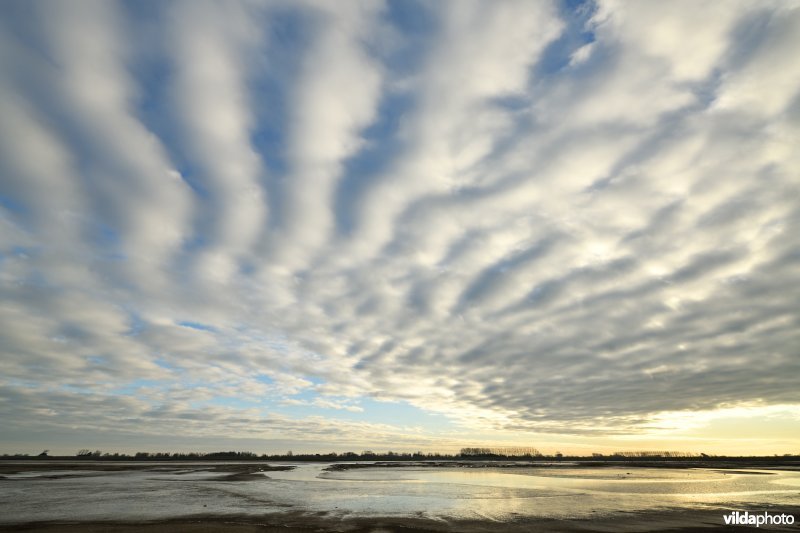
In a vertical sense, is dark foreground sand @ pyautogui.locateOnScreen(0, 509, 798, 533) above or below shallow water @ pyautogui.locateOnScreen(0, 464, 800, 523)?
below

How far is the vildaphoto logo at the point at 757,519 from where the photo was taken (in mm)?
26016

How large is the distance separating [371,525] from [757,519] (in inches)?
968

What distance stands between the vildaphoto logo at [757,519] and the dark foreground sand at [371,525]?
75cm

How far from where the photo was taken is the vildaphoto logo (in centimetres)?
2602

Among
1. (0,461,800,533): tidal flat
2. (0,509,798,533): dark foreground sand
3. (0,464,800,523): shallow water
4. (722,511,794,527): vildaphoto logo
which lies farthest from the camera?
(0,464,800,523): shallow water

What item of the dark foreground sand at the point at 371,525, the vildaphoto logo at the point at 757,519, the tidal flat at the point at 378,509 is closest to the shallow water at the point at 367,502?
the tidal flat at the point at 378,509

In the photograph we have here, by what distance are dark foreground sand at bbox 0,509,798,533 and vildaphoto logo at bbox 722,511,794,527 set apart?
746mm

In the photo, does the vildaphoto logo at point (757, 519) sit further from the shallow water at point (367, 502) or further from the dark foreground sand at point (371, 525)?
the shallow water at point (367, 502)

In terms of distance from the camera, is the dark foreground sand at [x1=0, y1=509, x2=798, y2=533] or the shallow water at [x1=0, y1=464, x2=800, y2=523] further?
the shallow water at [x1=0, y1=464, x2=800, y2=523]

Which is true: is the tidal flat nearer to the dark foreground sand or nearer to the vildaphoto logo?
the dark foreground sand

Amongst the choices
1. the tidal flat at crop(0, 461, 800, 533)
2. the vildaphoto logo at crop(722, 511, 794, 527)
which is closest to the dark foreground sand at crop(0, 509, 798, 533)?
the tidal flat at crop(0, 461, 800, 533)

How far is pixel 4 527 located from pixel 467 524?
90.3 ft

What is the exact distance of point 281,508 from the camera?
3347 cm

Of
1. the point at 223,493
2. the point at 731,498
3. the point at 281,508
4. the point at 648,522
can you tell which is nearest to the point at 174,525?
the point at 281,508
